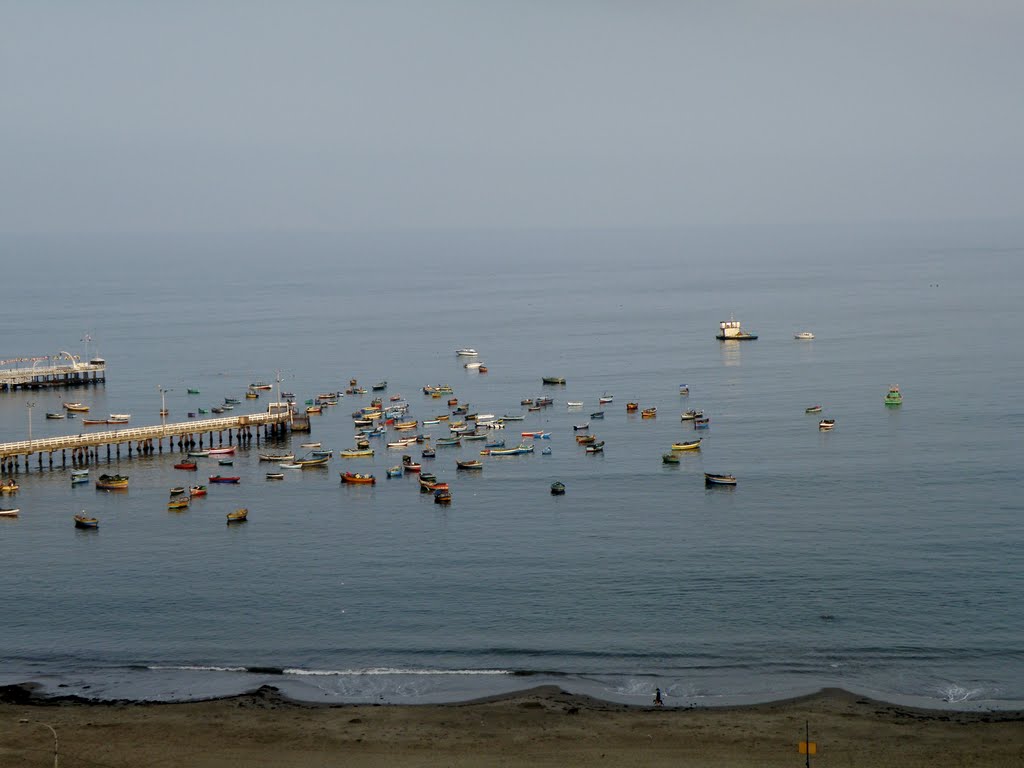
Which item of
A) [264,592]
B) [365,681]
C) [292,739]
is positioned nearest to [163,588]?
[264,592]

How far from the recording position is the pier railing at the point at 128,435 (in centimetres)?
10606

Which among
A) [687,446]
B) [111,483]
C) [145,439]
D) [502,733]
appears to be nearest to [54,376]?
[145,439]

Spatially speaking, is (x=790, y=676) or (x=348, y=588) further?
(x=348, y=588)

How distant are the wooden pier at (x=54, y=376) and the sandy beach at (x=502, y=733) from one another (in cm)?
10524

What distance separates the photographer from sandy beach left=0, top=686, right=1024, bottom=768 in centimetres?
4978

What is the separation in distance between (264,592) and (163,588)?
18.9 feet

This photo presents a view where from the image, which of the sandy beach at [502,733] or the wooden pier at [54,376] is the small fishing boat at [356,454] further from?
the wooden pier at [54,376]

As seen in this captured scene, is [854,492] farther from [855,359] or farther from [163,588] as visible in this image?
[855,359]

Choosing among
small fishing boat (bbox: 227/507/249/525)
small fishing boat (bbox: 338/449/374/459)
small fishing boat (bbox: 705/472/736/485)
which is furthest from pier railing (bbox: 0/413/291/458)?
small fishing boat (bbox: 705/472/736/485)

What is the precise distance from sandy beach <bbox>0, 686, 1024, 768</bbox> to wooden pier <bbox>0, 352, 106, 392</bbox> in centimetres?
10524

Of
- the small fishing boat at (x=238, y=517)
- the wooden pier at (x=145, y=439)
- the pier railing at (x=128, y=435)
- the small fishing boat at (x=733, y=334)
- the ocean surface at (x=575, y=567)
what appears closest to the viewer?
the ocean surface at (x=575, y=567)

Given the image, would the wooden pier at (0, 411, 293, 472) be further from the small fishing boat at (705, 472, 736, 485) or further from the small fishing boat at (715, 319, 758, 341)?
the small fishing boat at (715, 319, 758, 341)

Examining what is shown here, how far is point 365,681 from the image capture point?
59.2 m

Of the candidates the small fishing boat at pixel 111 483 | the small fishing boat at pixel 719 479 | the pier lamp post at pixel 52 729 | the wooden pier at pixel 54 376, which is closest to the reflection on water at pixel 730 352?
the small fishing boat at pixel 719 479
